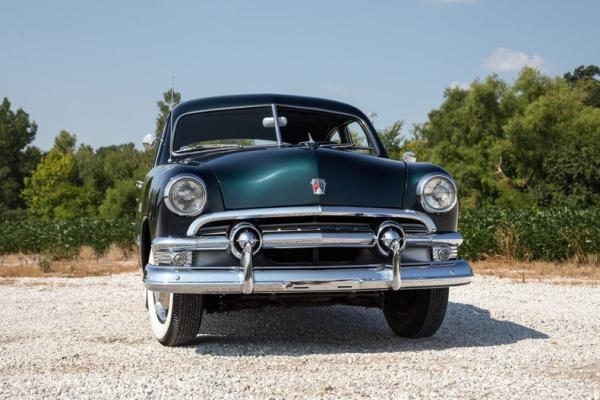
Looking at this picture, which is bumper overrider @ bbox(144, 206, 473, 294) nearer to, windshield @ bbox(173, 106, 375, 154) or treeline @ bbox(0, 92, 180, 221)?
windshield @ bbox(173, 106, 375, 154)

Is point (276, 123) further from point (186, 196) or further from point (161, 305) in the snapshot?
point (161, 305)

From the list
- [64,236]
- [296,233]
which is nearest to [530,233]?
[296,233]

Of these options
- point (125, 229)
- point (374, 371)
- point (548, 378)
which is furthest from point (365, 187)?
point (125, 229)

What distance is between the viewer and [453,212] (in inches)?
209

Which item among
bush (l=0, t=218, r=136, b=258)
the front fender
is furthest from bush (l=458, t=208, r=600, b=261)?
the front fender

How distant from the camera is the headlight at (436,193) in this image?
519 cm

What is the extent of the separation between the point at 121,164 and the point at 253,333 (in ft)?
233

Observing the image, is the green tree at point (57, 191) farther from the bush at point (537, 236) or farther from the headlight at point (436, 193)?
the headlight at point (436, 193)

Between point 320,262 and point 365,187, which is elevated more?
point 365,187

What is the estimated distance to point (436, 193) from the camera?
206 inches

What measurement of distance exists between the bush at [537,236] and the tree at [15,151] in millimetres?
75250

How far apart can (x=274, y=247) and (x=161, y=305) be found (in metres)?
1.41

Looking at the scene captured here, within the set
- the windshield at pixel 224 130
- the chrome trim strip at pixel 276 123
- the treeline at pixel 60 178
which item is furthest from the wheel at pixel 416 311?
the treeline at pixel 60 178

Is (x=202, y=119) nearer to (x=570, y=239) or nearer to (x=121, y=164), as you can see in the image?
(x=570, y=239)
